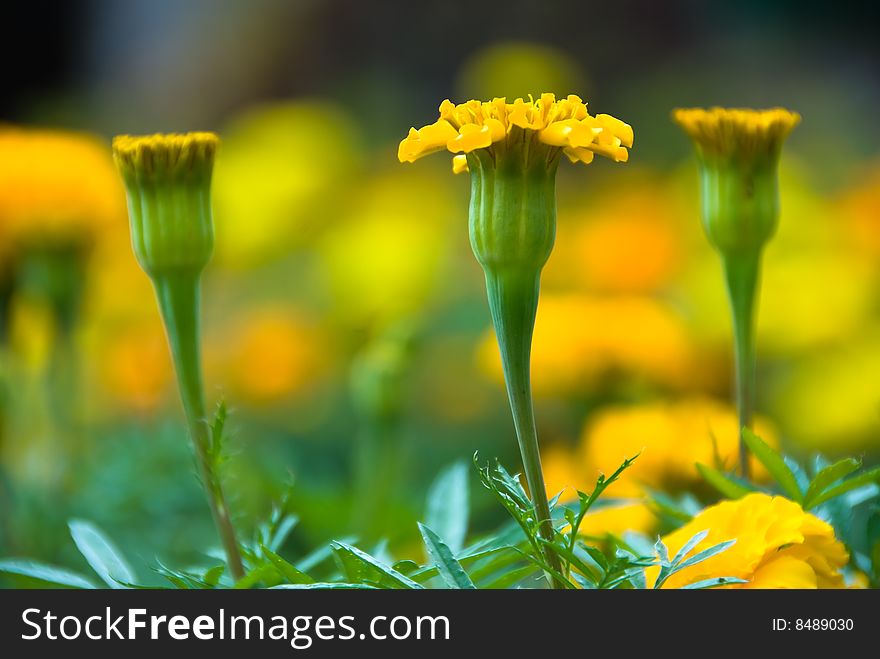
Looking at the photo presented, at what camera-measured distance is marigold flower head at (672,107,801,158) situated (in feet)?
1.12

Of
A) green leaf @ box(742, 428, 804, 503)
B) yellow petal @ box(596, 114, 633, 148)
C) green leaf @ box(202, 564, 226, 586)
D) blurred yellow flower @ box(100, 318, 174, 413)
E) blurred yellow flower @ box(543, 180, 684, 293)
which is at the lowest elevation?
green leaf @ box(202, 564, 226, 586)

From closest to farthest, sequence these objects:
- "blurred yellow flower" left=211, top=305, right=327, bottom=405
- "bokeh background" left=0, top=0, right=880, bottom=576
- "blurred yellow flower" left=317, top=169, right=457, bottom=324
Answer: "bokeh background" left=0, top=0, right=880, bottom=576 < "blurred yellow flower" left=211, top=305, right=327, bottom=405 < "blurred yellow flower" left=317, top=169, right=457, bottom=324

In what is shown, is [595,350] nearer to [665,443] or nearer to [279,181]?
[665,443]

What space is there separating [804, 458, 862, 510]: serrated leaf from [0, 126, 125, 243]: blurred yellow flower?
470 mm

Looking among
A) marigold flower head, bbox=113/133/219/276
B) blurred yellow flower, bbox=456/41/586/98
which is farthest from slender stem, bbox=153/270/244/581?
blurred yellow flower, bbox=456/41/586/98

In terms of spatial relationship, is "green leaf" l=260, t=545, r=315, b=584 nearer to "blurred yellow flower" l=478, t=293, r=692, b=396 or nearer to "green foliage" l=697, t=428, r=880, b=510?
"green foliage" l=697, t=428, r=880, b=510

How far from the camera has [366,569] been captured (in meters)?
0.29

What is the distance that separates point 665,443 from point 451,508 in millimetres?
162

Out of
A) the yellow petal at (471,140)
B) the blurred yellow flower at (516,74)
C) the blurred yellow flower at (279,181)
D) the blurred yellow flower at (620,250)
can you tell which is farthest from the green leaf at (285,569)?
the blurred yellow flower at (516,74)

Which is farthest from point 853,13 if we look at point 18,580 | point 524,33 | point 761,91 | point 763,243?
point 18,580

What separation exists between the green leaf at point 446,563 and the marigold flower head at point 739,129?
0.51ft

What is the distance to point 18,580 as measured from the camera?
38 cm

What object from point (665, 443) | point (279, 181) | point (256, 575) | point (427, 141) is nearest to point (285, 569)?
point (256, 575)

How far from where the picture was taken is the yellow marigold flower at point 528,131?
259 mm
